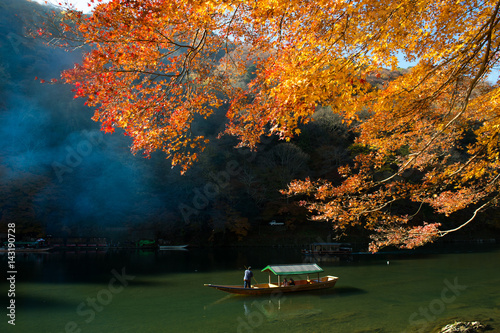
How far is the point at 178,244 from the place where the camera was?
29.7m

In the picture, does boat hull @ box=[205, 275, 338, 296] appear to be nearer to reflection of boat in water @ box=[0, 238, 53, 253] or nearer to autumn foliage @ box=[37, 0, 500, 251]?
autumn foliage @ box=[37, 0, 500, 251]

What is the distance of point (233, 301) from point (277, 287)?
188cm

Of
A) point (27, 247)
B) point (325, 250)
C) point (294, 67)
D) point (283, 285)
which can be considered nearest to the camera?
point (294, 67)

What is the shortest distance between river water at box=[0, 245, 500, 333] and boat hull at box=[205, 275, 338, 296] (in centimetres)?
26

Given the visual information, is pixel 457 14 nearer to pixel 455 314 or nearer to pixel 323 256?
pixel 455 314

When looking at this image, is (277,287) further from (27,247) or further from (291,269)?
(27,247)

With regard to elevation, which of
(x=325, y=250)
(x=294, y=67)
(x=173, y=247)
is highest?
(x=294, y=67)

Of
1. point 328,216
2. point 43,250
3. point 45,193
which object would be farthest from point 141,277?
point 45,193

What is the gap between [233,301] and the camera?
11.1 metres

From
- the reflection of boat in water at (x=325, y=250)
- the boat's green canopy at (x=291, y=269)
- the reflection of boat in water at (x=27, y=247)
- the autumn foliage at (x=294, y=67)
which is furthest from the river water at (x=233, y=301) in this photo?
the reflection of boat in water at (x=27, y=247)

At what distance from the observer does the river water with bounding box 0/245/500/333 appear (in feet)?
28.2

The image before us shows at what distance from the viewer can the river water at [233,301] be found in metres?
8.61

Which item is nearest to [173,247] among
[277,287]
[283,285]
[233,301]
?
[283,285]

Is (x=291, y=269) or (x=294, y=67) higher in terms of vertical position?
(x=294, y=67)
